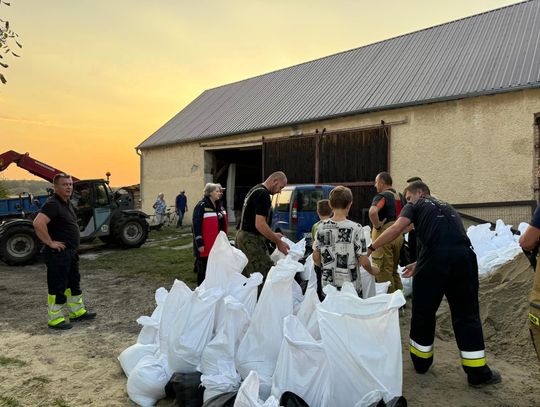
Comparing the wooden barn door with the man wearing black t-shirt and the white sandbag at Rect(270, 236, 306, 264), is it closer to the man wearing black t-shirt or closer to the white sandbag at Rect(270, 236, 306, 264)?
the white sandbag at Rect(270, 236, 306, 264)

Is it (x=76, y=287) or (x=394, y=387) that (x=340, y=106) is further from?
(x=394, y=387)

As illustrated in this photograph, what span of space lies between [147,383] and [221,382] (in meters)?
0.58

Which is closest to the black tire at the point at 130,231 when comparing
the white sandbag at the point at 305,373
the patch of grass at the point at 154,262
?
the patch of grass at the point at 154,262

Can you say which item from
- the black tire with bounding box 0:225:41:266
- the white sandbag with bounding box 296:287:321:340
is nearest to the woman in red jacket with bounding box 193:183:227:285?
the white sandbag with bounding box 296:287:321:340

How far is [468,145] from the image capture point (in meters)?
9.51

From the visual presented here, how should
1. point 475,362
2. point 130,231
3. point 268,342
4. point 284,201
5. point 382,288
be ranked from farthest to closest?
1. point 130,231
2. point 284,201
3. point 382,288
4. point 475,362
5. point 268,342

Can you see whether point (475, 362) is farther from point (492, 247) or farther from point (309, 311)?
point (492, 247)

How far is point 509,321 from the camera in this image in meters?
4.06

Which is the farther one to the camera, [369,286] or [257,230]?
[257,230]

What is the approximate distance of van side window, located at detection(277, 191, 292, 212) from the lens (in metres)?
8.59

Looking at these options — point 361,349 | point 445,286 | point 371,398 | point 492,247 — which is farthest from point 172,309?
point 492,247

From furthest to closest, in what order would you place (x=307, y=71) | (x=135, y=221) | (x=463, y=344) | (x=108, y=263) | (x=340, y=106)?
(x=307, y=71), (x=340, y=106), (x=135, y=221), (x=108, y=263), (x=463, y=344)

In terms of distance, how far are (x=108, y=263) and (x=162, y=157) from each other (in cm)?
1064

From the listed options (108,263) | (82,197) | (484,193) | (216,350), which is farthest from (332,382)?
(82,197)
